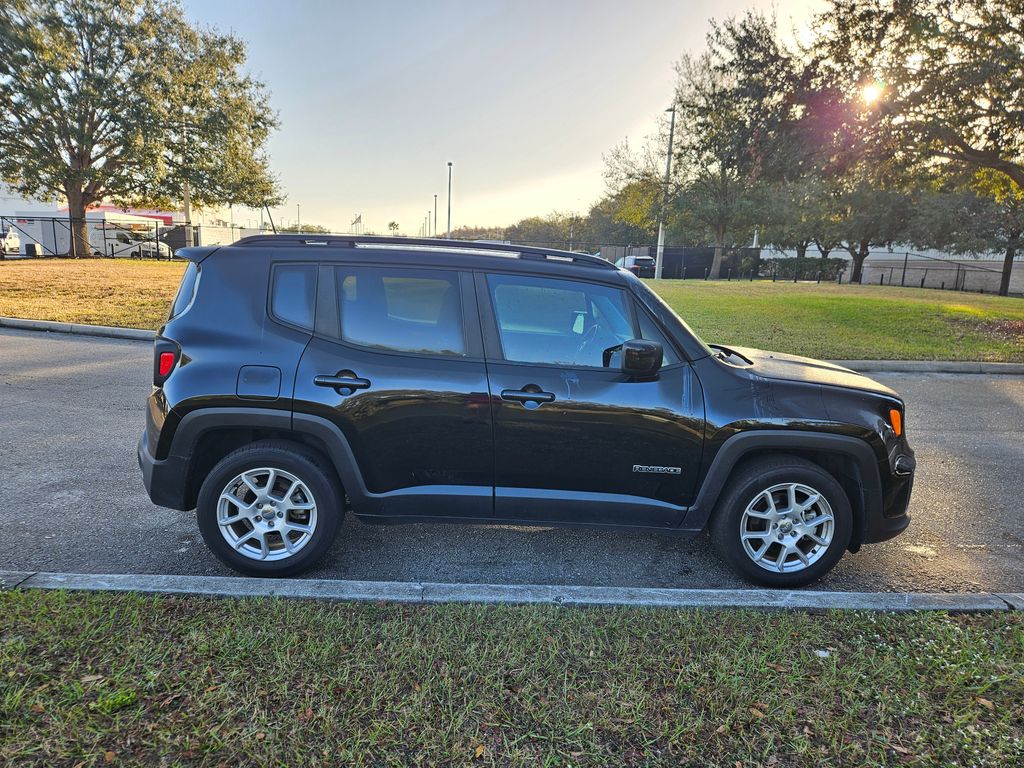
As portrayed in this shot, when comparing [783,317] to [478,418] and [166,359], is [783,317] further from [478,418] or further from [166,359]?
[166,359]

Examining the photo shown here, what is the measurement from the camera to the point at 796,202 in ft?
127

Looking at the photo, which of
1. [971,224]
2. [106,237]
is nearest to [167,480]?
[971,224]

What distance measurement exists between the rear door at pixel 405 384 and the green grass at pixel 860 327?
9.01 m

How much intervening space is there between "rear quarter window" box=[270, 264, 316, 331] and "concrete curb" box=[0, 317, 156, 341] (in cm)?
884

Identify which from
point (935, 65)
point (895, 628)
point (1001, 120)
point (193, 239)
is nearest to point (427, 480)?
point (895, 628)

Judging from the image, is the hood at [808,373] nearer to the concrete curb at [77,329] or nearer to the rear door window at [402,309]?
the rear door window at [402,309]

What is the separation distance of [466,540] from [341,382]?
1389 millimetres

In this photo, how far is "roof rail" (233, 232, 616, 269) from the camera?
3.47 meters

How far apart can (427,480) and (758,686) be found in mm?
1861

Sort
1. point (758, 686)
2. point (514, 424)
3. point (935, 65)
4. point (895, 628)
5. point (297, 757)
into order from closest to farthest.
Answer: point (297, 757)
point (758, 686)
point (895, 628)
point (514, 424)
point (935, 65)

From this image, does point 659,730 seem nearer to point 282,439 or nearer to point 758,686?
point 758,686

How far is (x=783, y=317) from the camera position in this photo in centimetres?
1531

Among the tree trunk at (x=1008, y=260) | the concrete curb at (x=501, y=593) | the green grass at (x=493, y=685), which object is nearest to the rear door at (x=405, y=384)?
the concrete curb at (x=501, y=593)

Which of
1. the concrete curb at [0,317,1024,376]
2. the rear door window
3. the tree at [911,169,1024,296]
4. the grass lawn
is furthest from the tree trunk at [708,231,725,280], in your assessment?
the rear door window
